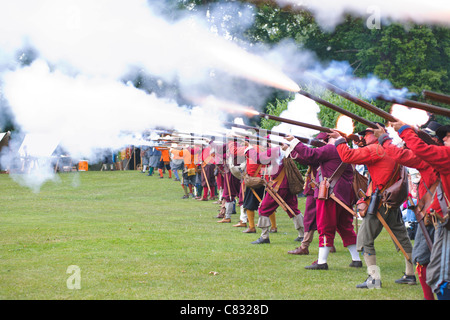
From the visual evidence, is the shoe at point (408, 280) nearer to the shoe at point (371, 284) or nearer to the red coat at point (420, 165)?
the shoe at point (371, 284)

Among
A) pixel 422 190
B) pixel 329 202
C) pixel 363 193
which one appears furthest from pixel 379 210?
pixel 422 190

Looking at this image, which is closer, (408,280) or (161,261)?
(408,280)

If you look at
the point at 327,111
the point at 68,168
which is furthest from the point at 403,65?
the point at 68,168

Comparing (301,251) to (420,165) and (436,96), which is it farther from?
(436,96)

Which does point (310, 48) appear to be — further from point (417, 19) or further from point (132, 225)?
point (417, 19)

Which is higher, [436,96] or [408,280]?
[436,96]

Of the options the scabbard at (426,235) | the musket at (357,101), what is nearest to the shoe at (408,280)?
the scabbard at (426,235)

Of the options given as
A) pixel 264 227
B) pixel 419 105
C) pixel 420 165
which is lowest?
Result: pixel 264 227

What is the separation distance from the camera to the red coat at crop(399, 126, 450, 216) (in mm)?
5480

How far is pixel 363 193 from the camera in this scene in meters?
7.77

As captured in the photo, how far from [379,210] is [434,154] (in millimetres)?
2166

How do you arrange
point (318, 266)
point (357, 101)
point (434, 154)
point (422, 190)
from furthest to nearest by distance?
point (318, 266) → point (422, 190) → point (357, 101) → point (434, 154)

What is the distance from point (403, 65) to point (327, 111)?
13.3 meters

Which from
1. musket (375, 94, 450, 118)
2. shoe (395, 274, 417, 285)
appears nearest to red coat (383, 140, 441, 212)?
musket (375, 94, 450, 118)
